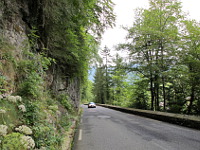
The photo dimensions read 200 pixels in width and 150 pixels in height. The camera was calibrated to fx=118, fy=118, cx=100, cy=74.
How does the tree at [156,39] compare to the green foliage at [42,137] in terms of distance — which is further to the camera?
the tree at [156,39]

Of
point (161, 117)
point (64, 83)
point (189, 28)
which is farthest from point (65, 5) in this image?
point (189, 28)

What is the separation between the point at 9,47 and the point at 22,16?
2.13 metres

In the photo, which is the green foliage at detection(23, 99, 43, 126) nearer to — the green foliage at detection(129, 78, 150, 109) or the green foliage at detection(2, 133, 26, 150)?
the green foliage at detection(2, 133, 26, 150)

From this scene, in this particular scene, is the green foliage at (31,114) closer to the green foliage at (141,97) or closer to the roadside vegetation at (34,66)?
the roadside vegetation at (34,66)

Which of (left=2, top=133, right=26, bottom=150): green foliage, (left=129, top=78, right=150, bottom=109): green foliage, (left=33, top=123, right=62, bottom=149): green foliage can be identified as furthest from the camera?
(left=129, top=78, right=150, bottom=109): green foliage

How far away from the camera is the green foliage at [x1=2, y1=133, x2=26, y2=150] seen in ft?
6.26

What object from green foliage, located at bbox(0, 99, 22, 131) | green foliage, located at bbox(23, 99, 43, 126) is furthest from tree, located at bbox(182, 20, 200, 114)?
green foliage, located at bbox(0, 99, 22, 131)

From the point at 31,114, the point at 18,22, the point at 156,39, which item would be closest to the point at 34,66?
the point at 31,114

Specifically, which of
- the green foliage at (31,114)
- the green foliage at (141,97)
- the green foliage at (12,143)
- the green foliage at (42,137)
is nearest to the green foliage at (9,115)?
the green foliage at (31,114)

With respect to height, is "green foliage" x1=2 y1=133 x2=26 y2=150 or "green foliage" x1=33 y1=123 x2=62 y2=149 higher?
"green foliage" x1=2 y1=133 x2=26 y2=150

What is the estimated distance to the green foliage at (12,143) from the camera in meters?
1.91

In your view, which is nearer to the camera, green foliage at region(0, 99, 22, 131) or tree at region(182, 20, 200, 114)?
green foliage at region(0, 99, 22, 131)

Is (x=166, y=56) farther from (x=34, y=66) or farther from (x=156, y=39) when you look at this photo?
(x=34, y=66)

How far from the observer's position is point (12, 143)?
199 centimetres
